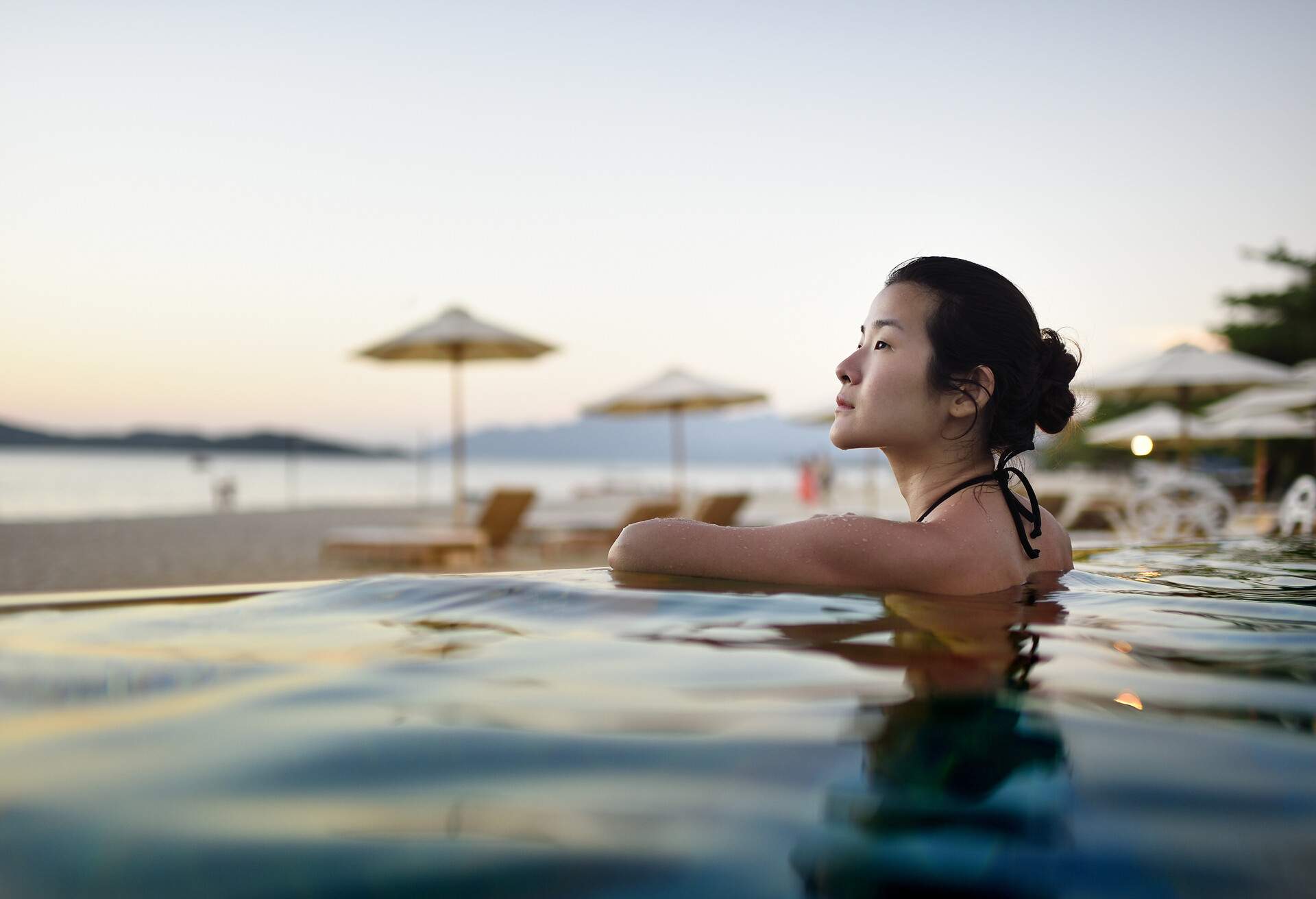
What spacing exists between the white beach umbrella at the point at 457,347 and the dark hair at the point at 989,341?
9.23 metres

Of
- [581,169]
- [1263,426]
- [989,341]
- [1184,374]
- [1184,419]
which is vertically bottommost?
[989,341]

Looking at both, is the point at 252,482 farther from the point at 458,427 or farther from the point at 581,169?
the point at 458,427

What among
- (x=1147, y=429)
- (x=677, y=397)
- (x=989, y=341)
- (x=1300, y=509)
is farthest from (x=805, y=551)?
(x=1147, y=429)

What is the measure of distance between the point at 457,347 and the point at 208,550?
4.80m

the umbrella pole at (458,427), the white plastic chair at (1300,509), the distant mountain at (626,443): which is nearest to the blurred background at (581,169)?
the umbrella pole at (458,427)

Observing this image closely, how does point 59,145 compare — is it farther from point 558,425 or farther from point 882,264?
point 558,425

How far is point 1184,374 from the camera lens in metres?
10.3

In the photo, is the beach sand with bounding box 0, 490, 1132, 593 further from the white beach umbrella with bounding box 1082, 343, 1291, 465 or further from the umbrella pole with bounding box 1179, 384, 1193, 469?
the white beach umbrella with bounding box 1082, 343, 1291, 465

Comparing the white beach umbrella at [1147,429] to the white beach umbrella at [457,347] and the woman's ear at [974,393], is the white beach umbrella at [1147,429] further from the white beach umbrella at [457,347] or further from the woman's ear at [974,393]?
the woman's ear at [974,393]

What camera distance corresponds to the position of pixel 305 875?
1.79 ft

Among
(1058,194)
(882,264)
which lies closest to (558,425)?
(1058,194)

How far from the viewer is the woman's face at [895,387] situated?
6.30 feet

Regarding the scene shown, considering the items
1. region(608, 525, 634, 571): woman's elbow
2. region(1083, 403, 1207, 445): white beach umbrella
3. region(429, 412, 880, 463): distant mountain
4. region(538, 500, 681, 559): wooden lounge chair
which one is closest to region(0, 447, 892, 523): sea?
region(538, 500, 681, 559): wooden lounge chair

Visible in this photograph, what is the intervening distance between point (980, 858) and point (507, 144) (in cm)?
1987
